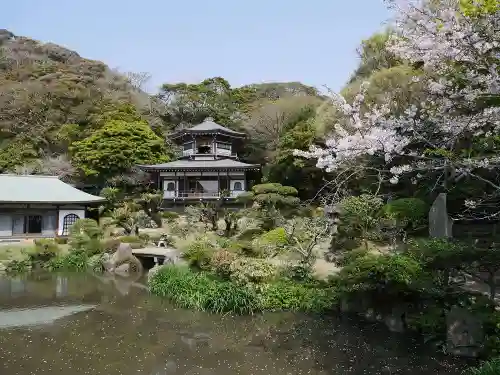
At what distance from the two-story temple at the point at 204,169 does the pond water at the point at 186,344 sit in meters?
15.1

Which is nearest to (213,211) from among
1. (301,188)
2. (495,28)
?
(301,188)

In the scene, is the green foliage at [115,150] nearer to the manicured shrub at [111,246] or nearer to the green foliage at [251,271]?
the manicured shrub at [111,246]

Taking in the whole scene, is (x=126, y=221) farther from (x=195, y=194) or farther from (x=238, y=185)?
(x=238, y=185)

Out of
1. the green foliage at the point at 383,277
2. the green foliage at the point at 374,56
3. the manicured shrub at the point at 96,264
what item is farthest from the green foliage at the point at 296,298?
the green foliage at the point at 374,56

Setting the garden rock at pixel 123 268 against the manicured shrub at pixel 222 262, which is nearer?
the manicured shrub at pixel 222 262

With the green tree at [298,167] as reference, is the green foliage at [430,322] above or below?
below

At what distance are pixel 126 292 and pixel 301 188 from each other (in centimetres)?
1352

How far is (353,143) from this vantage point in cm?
658

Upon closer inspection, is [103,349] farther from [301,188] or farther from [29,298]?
[301,188]

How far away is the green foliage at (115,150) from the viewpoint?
2823 centimetres

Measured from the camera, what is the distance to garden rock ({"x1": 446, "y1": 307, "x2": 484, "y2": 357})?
6555 mm

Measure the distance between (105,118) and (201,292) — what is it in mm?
24611

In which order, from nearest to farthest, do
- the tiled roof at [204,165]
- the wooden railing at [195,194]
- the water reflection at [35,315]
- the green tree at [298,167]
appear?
the water reflection at [35,315] < the green tree at [298,167] < the tiled roof at [204,165] < the wooden railing at [195,194]

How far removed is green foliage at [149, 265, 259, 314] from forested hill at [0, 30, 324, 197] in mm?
11930
